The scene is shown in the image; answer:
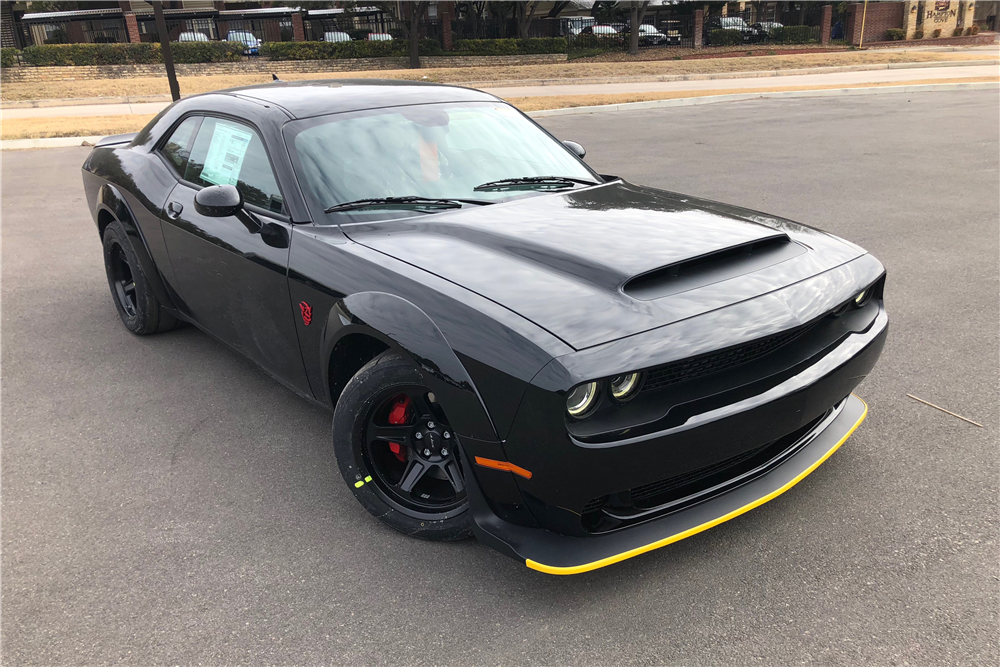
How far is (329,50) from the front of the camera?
112 ft

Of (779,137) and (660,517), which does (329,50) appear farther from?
(660,517)

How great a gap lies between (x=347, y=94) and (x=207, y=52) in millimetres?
33883

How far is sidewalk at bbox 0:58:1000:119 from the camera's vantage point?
20312mm

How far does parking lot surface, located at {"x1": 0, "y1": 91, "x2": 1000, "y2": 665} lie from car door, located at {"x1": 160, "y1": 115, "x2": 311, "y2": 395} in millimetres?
450

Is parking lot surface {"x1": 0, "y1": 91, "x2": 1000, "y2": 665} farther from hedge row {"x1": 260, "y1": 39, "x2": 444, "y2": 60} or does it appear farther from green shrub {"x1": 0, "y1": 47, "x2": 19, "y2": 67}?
green shrub {"x1": 0, "y1": 47, "x2": 19, "y2": 67}

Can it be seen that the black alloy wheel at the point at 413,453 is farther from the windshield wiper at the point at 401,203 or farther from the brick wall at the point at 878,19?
the brick wall at the point at 878,19

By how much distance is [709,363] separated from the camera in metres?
2.32

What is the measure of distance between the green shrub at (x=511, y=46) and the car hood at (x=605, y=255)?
35.7 metres

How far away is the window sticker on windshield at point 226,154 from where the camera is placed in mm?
3648

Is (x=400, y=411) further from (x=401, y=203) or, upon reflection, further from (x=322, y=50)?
(x=322, y=50)

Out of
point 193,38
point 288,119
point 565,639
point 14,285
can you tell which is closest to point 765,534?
point 565,639

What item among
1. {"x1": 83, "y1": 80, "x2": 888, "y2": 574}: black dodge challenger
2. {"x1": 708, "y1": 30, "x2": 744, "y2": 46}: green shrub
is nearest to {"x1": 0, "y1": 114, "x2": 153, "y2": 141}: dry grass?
{"x1": 83, "y1": 80, "x2": 888, "y2": 574}: black dodge challenger

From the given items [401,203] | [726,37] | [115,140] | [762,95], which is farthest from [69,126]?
[726,37]

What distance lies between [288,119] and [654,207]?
5.67ft
